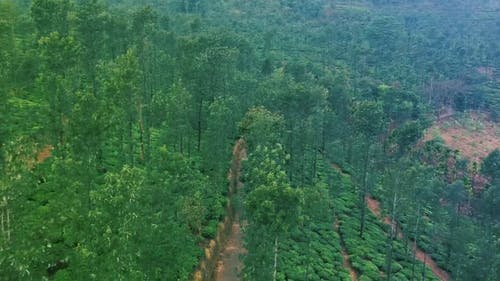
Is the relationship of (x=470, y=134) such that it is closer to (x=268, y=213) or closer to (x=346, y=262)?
(x=346, y=262)

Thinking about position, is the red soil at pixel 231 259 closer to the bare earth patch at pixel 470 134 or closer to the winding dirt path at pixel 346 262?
the winding dirt path at pixel 346 262

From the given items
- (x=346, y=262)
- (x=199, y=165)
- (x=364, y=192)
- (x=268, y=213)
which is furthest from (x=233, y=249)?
(x=364, y=192)

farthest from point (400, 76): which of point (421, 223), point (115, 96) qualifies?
point (115, 96)

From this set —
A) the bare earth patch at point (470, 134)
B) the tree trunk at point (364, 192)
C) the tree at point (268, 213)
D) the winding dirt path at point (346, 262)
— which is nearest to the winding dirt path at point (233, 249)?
the tree at point (268, 213)

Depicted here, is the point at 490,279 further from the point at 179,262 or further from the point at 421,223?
the point at 179,262

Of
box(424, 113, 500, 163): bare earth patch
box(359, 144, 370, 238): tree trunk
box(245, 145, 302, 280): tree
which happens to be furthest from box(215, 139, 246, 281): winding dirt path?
box(424, 113, 500, 163): bare earth patch
